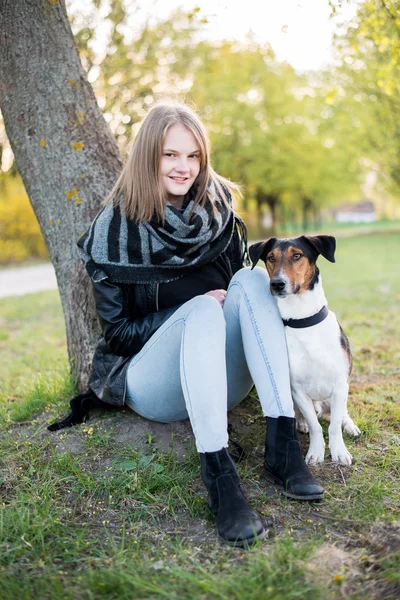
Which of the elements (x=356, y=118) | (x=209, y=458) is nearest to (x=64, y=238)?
(x=209, y=458)

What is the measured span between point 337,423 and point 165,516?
3.49 feet

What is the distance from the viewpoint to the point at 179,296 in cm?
331

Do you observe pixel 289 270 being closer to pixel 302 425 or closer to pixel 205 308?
pixel 205 308

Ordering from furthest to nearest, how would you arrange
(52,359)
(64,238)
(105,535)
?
(52,359)
(64,238)
(105,535)

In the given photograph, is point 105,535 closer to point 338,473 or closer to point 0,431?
point 338,473

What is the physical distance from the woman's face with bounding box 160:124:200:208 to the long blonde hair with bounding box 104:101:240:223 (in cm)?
2

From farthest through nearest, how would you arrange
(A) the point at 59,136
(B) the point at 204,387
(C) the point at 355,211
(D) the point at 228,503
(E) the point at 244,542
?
(C) the point at 355,211
(A) the point at 59,136
(B) the point at 204,387
(D) the point at 228,503
(E) the point at 244,542

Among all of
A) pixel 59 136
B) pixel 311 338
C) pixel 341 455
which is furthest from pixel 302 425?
pixel 59 136

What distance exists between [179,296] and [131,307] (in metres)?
0.28

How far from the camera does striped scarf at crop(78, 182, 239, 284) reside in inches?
122

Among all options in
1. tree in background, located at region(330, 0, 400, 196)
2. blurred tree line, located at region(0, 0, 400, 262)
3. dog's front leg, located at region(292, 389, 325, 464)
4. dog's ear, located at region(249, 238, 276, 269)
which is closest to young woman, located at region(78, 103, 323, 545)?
dog's ear, located at region(249, 238, 276, 269)

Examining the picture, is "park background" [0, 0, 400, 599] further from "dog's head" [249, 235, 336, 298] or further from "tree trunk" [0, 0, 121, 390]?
"dog's head" [249, 235, 336, 298]

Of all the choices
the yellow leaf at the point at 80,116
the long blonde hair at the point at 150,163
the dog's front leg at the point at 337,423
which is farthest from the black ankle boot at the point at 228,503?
the yellow leaf at the point at 80,116

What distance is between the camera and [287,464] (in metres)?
2.77
